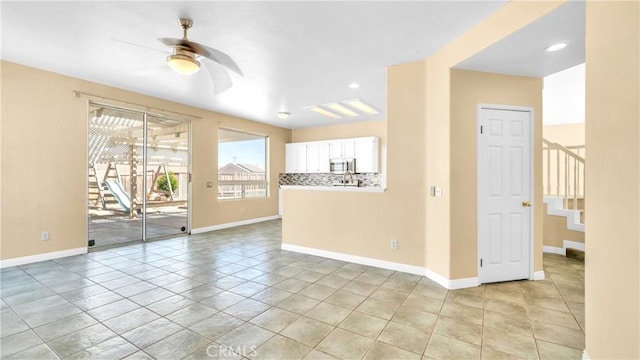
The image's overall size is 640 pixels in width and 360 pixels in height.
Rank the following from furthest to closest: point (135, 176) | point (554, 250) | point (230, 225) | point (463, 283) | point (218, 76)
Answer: point (230, 225) → point (135, 176) → point (554, 250) → point (218, 76) → point (463, 283)

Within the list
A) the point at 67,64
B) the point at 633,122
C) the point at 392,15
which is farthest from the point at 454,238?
the point at 67,64

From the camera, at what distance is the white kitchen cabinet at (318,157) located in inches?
286

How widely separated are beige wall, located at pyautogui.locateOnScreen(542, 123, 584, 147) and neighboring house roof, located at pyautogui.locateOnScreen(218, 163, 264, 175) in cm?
722

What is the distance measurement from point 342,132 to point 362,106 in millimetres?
1794

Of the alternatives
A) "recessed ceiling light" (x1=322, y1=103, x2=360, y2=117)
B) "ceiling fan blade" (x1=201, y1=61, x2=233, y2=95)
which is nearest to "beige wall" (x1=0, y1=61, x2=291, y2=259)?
"ceiling fan blade" (x1=201, y1=61, x2=233, y2=95)

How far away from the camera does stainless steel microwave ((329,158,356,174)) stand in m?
6.80

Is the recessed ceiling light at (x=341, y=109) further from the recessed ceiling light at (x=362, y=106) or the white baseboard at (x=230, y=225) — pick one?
the white baseboard at (x=230, y=225)

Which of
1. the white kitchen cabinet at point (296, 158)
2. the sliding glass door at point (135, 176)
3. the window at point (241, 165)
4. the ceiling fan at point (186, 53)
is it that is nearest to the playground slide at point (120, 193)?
the sliding glass door at point (135, 176)

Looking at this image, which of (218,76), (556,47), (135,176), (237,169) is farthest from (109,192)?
(556,47)

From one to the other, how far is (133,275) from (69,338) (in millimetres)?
1371

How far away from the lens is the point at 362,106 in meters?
5.63

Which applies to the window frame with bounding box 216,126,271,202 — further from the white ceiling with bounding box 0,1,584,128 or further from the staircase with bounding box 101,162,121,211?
the white ceiling with bounding box 0,1,584,128

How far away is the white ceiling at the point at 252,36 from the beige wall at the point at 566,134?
213 inches

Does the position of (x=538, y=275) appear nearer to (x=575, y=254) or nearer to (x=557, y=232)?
(x=575, y=254)
